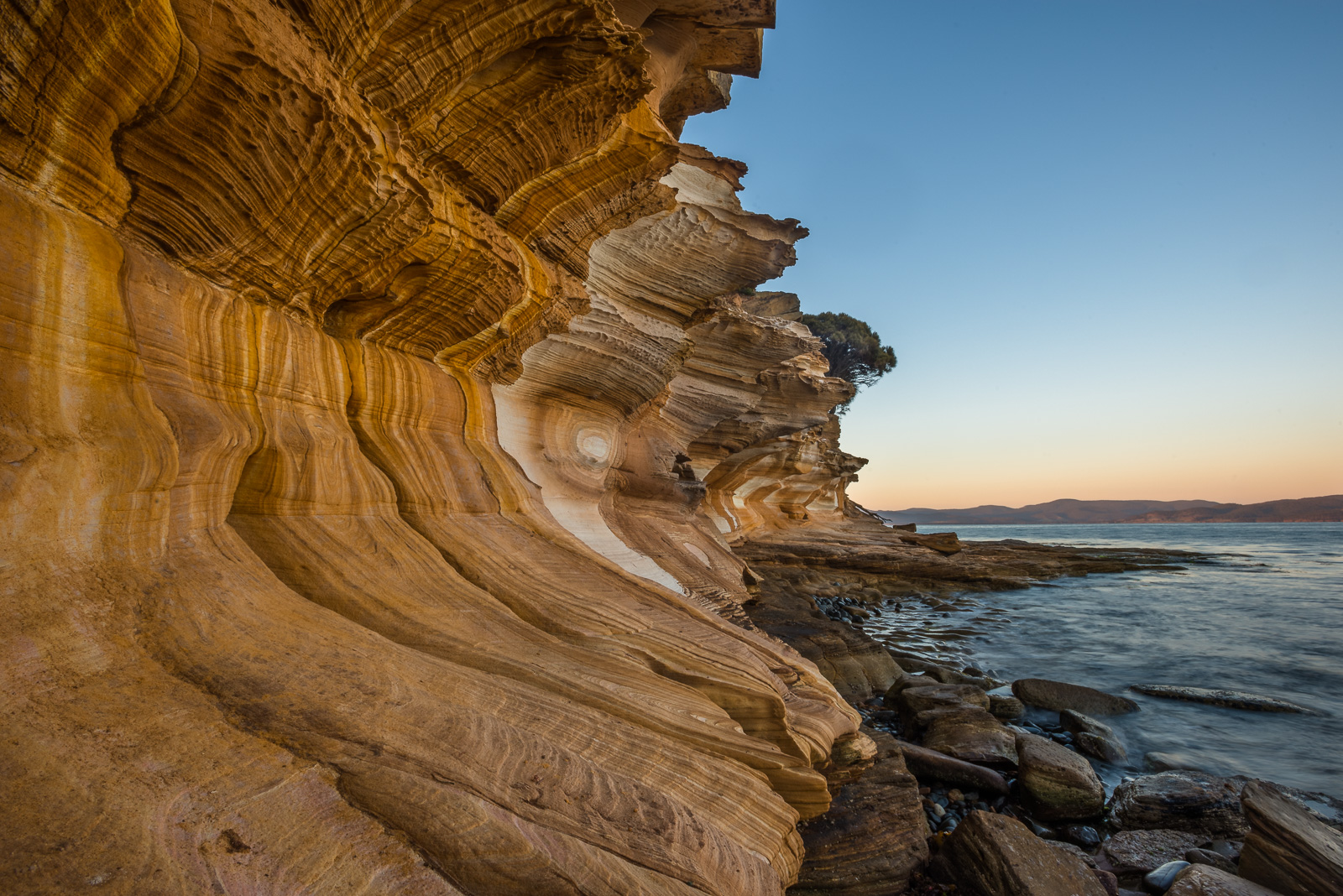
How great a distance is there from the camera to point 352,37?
2.78 metres

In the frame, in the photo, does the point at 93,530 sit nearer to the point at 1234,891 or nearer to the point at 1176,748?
the point at 1234,891

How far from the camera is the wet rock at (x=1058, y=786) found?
4535 mm

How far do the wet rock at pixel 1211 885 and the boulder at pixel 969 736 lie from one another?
5.99ft

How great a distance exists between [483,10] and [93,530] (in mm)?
2837

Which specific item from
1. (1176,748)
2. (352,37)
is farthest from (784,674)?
(1176,748)

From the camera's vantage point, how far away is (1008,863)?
3170 millimetres

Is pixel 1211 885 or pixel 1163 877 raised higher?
pixel 1211 885

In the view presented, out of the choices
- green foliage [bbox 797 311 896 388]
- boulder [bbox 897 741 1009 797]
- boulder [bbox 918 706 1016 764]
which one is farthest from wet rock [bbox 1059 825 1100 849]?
green foliage [bbox 797 311 896 388]

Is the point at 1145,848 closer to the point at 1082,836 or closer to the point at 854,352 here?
the point at 1082,836

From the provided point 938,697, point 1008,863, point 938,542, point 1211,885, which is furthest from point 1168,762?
point 938,542

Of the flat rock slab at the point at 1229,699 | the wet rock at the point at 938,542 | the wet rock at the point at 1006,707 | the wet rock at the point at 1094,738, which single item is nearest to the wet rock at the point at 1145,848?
the wet rock at the point at 1094,738

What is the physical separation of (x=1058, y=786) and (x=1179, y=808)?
2.76ft

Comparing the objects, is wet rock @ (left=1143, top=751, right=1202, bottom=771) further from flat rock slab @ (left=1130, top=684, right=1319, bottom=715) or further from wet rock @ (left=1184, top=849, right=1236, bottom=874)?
flat rock slab @ (left=1130, top=684, right=1319, bottom=715)

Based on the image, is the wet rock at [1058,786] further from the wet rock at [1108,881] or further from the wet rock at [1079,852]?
the wet rock at [1108,881]
